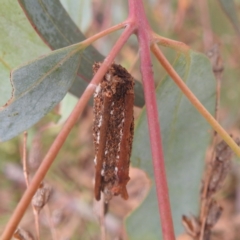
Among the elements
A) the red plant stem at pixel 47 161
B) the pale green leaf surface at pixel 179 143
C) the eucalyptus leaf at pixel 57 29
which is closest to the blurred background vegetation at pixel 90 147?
the pale green leaf surface at pixel 179 143

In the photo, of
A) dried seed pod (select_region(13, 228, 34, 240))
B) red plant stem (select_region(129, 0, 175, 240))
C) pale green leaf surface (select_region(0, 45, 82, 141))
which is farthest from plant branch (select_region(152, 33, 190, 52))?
dried seed pod (select_region(13, 228, 34, 240))

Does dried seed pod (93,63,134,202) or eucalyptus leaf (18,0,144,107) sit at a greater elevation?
eucalyptus leaf (18,0,144,107)

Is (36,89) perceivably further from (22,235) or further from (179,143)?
(179,143)

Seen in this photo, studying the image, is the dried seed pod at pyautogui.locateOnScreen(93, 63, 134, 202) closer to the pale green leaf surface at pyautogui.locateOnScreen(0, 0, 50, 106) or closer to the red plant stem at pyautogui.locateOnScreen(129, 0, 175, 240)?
the red plant stem at pyautogui.locateOnScreen(129, 0, 175, 240)

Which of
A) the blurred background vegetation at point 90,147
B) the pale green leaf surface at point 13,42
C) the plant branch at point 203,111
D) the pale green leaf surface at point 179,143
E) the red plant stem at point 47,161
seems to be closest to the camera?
the red plant stem at point 47,161

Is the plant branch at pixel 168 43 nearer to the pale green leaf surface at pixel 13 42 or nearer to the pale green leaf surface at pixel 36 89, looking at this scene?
the pale green leaf surface at pixel 36 89

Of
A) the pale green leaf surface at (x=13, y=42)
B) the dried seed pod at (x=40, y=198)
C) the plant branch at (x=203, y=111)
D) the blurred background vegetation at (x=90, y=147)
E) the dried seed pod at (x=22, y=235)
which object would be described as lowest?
the dried seed pod at (x=22, y=235)
